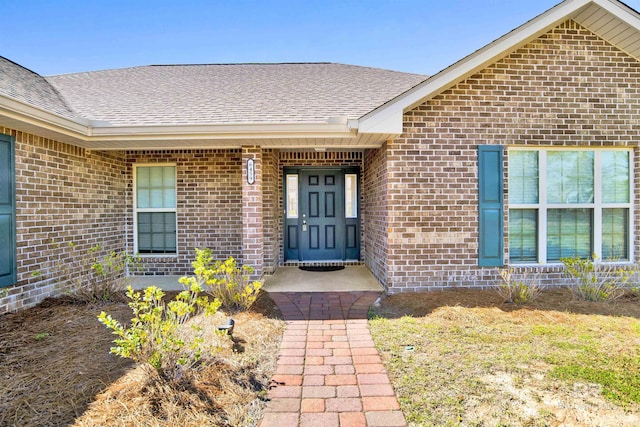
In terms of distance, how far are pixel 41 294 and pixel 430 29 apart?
10613 millimetres

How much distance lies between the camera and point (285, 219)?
8.03m

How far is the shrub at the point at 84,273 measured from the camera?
5027mm

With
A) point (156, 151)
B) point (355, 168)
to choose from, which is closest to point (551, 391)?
point (355, 168)

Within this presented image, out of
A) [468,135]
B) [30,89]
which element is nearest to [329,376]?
[468,135]

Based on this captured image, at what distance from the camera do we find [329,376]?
2.98m

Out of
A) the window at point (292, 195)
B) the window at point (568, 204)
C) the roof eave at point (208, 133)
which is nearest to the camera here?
the roof eave at point (208, 133)

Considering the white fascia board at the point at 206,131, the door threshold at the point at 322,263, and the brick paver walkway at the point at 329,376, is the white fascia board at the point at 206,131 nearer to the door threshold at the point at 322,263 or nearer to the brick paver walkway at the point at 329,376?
the brick paver walkway at the point at 329,376

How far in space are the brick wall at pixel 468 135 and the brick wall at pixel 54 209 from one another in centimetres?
526

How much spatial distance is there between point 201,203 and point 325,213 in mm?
2788

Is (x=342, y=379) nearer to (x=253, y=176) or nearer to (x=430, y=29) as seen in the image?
(x=253, y=176)

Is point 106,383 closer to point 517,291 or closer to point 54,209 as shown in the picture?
point 54,209

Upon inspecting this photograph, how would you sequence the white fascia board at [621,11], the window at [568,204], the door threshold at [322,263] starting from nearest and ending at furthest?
the white fascia board at [621,11], the window at [568,204], the door threshold at [322,263]

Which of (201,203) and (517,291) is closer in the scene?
(517,291)

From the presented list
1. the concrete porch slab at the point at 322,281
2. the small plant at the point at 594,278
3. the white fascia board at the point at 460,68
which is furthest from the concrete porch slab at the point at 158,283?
the small plant at the point at 594,278
